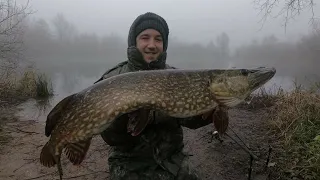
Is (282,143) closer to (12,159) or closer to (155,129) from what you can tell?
(155,129)

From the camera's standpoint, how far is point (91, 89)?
6.89 ft

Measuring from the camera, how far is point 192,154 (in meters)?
4.32

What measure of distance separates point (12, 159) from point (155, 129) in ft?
9.34

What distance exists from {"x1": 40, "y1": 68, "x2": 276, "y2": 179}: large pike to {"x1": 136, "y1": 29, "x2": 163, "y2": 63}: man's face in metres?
0.63

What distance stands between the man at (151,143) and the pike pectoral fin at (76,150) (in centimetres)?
43

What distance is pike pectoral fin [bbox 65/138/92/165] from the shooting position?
6.79ft

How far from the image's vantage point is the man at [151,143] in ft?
8.61

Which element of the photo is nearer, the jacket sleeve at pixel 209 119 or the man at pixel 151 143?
the jacket sleeve at pixel 209 119

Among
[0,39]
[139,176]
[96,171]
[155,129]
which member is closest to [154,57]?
[155,129]

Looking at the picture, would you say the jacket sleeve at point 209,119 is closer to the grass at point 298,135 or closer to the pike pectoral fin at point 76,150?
the pike pectoral fin at point 76,150

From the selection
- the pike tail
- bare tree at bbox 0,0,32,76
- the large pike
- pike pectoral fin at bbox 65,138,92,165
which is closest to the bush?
the large pike

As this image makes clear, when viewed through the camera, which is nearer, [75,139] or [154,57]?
[75,139]

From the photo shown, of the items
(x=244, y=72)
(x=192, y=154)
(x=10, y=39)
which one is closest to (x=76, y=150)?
(x=244, y=72)

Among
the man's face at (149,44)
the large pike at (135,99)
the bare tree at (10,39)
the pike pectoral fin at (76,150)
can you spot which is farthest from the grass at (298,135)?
the bare tree at (10,39)
